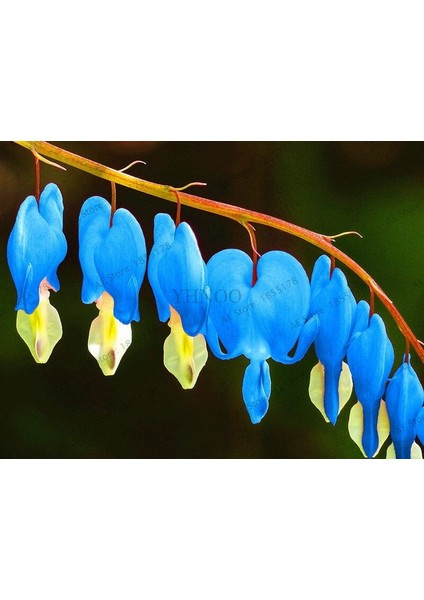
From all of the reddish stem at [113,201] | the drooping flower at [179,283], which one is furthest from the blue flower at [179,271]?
the reddish stem at [113,201]

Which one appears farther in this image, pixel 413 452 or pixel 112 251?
pixel 413 452

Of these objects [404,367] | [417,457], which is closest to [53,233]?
[404,367]

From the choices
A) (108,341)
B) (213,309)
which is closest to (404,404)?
(213,309)

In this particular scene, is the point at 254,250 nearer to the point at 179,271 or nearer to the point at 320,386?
the point at 179,271

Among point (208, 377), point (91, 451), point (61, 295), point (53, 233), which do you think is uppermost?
point (53, 233)

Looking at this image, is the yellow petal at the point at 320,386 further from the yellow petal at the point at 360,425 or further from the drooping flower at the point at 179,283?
the drooping flower at the point at 179,283

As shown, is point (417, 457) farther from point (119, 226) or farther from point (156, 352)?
point (119, 226)
